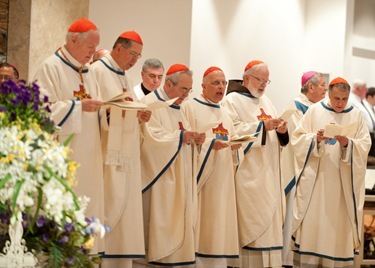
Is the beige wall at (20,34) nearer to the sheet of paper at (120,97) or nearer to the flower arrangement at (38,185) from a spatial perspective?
the sheet of paper at (120,97)

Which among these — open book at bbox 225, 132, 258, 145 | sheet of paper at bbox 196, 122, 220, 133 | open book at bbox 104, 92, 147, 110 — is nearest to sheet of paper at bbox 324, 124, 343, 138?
open book at bbox 225, 132, 258, 145

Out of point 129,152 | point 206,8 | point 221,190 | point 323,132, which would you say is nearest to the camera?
point 129,152

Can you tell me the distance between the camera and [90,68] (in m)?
6.82

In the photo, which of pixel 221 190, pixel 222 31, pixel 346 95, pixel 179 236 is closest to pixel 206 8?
pixel 222 31

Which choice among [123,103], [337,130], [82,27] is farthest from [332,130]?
[82,27]

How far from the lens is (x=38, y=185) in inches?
140

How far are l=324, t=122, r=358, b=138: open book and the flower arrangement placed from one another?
4.58m

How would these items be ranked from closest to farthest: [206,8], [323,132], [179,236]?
[179,236] → [323,132] → [206,8]

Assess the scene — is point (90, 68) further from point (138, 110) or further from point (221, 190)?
point (221, 190)

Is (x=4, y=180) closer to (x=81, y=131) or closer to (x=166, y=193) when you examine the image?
(x=81, y=131)

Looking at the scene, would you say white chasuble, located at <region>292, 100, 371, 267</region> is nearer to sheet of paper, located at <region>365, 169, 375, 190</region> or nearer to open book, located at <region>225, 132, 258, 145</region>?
sheet of paper, located at <region>365, 169, 375, 190</region>

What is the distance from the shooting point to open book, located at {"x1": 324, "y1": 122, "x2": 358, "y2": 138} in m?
8.20

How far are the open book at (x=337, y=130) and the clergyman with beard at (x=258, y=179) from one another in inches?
17.1

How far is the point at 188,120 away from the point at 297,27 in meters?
5.00
